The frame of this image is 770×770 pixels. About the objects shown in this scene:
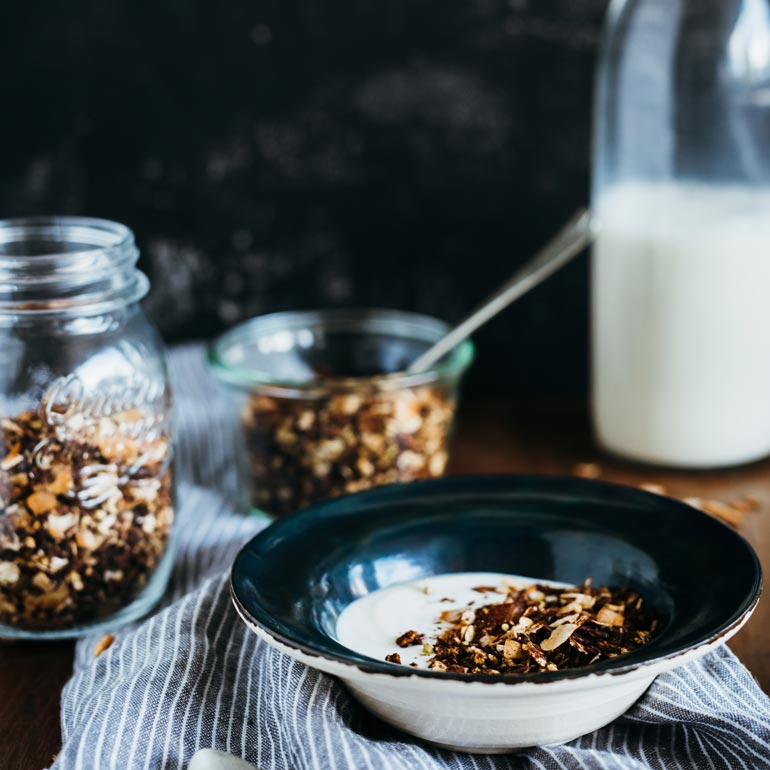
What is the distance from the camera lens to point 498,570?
84cm

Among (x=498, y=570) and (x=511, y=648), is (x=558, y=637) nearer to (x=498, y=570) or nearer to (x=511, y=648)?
(x=511, y=648)

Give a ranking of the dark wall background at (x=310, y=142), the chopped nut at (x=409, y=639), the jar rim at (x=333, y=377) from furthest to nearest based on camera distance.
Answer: the dark wall background at (x=310, y=142), the jar rim at (x=333, y=377), the chopped nut at (x=409, y=639)

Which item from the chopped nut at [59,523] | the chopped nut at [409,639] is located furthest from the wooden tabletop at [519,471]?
the chopped nut at [409,639]

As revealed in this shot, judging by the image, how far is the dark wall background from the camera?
1.30 meters

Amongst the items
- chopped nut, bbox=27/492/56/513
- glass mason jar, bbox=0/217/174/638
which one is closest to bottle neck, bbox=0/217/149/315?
glass mason jar, bbox=0/217/174/638

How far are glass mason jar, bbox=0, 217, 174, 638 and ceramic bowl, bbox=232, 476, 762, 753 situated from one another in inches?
5.2

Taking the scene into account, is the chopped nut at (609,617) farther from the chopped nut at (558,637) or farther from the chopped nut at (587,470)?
the chopped nut at (587,470)

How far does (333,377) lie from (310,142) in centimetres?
34

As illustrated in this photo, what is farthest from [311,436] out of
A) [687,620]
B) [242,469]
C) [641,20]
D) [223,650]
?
[641,20]

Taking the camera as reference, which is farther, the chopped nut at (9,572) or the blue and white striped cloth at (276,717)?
the chopped nut at (9,572)

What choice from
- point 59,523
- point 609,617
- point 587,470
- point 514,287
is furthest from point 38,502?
point 587,470

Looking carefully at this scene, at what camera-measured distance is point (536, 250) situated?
4.59 feet

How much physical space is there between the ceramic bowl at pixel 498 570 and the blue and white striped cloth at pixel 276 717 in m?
0.02

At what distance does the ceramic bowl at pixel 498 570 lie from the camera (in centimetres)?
60
